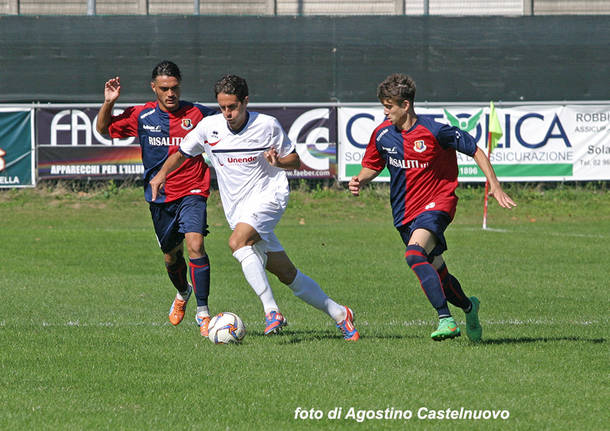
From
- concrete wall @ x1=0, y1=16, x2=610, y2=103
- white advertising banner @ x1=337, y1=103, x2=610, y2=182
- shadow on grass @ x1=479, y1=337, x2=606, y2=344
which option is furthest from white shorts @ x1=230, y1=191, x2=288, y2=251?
concrete wall @ x1=0, y1=16, x2=610, y2=103

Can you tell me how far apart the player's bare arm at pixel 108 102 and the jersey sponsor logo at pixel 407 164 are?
101 inches

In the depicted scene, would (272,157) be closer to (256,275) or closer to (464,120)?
(256,275)

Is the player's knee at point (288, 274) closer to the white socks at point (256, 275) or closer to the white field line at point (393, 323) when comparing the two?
the white socks at point (256, 275)

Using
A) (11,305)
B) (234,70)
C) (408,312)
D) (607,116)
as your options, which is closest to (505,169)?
(607,116)

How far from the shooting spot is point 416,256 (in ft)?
24.0

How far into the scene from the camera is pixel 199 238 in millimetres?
8383

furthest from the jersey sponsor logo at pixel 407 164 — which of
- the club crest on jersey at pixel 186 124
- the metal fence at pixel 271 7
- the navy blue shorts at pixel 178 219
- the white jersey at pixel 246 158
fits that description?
the metal fence at pixel 271 7

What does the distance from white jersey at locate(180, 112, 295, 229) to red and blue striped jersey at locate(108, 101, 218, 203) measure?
26.7 inches

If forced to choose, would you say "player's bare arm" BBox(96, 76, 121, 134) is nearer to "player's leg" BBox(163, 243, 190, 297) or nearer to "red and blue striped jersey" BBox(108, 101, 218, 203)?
"red and blue striped jersey" BBox(108, 101, 218, 203)

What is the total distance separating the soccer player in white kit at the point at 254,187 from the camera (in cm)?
773

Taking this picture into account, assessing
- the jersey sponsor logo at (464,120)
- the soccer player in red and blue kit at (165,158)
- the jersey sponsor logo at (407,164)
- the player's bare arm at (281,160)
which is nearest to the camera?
the player's bare arm at (281,160)

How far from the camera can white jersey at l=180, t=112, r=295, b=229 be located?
795cm

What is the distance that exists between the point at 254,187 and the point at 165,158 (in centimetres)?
129

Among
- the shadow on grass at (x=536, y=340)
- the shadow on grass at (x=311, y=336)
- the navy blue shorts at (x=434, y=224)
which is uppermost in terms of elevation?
the navy blue shorts at (x=434, y=224)
